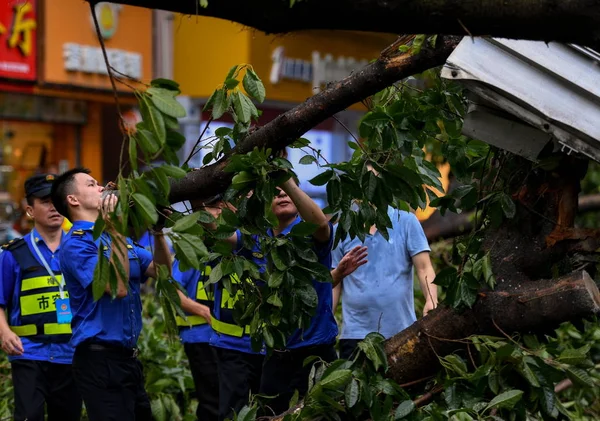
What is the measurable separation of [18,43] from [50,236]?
909cm

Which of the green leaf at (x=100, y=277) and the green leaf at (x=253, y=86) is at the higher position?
the green leaf at (x=253, y=86)

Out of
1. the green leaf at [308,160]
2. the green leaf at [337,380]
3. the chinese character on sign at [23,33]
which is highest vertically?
the chinese character on sign at [23,33]

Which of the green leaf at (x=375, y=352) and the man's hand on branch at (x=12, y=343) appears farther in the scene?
the man's hand on branch at (x=12, y=343)

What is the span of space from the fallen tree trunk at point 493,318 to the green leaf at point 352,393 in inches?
11.5

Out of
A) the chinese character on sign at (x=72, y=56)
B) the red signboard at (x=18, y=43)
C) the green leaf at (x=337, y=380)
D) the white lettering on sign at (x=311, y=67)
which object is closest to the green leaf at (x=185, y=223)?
the green leaf at (x=337, y=380)

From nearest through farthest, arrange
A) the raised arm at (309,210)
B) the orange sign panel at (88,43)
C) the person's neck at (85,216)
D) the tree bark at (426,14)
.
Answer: the tree bark at (426,14), the raised arm at (309,210), the person's neck at (85,216), the orange sign panel at (88,43)

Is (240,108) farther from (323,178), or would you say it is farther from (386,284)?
(386,284)

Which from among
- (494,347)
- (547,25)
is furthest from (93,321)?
(547,25)

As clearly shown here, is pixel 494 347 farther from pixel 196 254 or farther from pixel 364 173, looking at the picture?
pixel 196 254

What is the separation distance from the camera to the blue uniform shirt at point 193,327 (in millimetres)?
7734

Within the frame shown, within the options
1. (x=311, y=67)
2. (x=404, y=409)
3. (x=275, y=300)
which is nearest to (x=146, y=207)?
(x=275, y=300)

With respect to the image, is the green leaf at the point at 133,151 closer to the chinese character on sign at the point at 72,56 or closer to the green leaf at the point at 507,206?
the green leaf at the point at 507,206

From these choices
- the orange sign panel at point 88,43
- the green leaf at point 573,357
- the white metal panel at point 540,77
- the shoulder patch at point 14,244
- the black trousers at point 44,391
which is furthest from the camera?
the orange sign panel at point 88,43

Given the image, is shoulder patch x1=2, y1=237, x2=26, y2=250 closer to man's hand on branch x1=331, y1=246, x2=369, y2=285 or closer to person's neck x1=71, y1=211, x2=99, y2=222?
person's neck x1=71, y1=211, x2=99, y2=222
